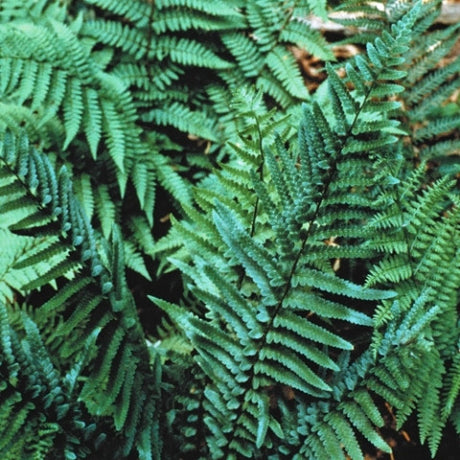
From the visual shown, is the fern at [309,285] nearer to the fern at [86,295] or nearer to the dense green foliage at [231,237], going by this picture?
the dense green foliage at [231,237]

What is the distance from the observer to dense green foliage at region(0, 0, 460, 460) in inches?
70.4

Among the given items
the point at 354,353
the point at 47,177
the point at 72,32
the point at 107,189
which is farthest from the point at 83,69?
the point at 354,353

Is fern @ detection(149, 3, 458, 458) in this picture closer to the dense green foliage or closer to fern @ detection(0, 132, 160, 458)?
the dense green foliage

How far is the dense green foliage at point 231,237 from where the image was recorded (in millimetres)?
1788

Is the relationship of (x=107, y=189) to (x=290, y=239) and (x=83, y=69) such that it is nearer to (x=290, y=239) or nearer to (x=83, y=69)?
(x=83, y=69)

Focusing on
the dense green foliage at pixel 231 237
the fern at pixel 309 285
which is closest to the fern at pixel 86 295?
the dense green foliage at pixel 231 237

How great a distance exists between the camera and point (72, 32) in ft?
9.75

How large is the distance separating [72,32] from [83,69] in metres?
0.25

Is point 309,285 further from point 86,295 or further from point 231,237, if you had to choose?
point 86,295

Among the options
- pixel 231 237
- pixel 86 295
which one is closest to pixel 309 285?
pixel 231 237

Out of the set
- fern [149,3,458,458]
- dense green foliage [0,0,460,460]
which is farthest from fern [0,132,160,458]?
fern [149,3,458,458]

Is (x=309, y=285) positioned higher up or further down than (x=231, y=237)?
further down

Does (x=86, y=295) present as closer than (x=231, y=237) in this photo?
No

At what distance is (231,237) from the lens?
178 cm
